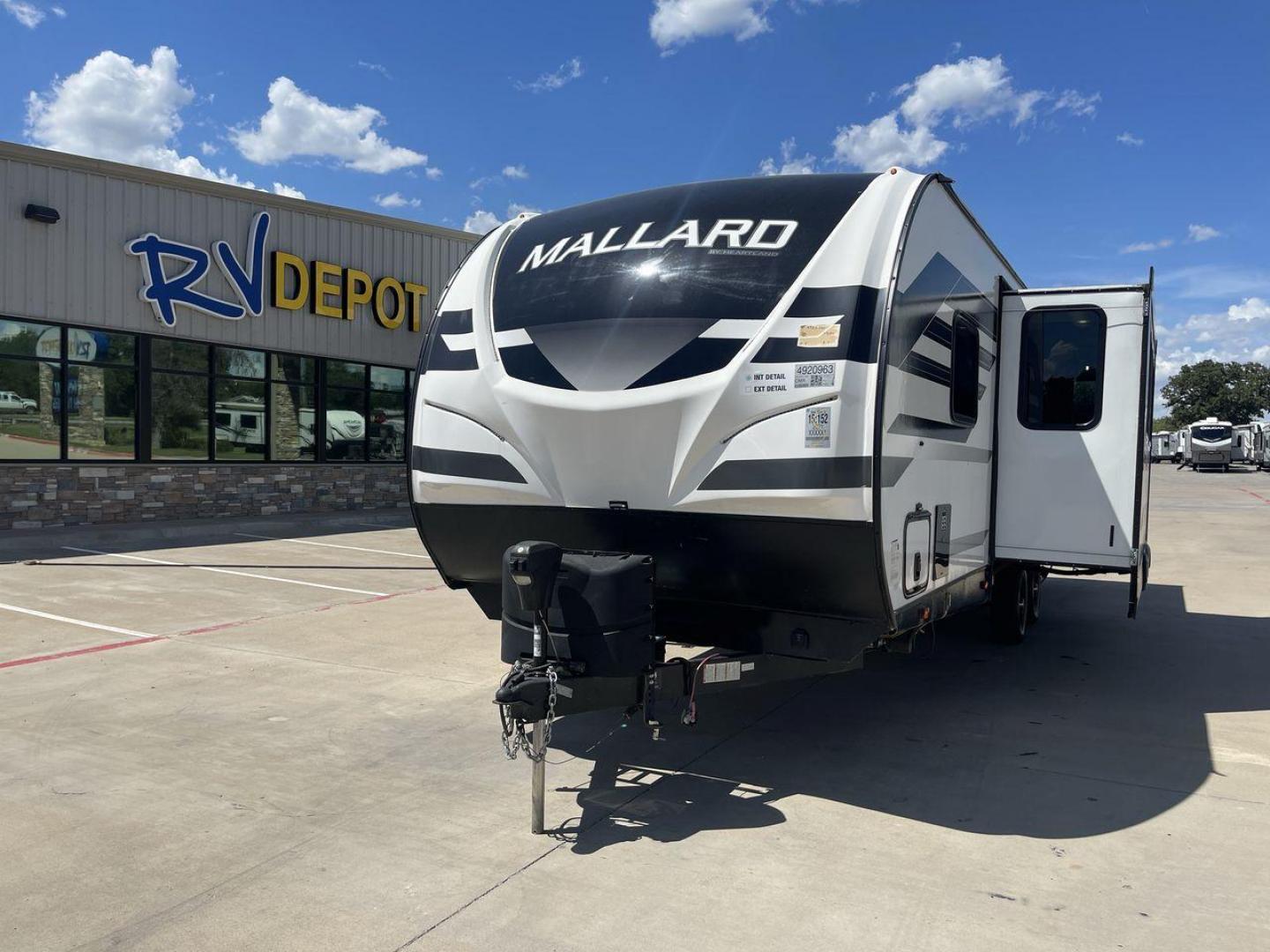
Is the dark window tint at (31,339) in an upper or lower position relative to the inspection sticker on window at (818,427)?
upper

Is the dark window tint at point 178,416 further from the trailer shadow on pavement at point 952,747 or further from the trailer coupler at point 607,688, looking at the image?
the trailer coupler at point 607,688

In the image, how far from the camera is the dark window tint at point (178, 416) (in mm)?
16312

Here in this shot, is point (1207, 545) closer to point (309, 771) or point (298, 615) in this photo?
point (298, 615)

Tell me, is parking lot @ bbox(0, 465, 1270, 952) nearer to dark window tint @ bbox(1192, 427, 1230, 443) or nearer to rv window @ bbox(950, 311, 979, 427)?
rv window @ bbox(950, 311, 979, 427)

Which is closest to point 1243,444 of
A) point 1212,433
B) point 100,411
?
point 1212,433

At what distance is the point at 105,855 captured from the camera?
12.9 ft

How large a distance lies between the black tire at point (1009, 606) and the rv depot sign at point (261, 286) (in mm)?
13913

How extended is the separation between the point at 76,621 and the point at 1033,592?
833 centimetres

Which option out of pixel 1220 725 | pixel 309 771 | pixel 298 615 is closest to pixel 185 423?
pixel 298 615

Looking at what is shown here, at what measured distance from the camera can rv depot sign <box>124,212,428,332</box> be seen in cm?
1595

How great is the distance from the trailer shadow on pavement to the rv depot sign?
13294 mm

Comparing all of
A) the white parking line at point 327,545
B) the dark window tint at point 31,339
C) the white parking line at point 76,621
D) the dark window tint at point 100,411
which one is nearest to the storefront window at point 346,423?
the dark window tint at point 100,411

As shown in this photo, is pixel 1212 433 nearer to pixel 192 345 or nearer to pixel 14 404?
pixel 192 345

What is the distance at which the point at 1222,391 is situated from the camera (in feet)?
306
